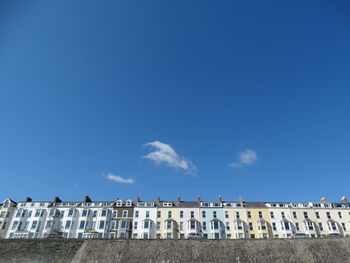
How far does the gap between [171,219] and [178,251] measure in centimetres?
1800

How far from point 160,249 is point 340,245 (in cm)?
2417

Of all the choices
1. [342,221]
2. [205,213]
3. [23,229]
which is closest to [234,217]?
[205,213]

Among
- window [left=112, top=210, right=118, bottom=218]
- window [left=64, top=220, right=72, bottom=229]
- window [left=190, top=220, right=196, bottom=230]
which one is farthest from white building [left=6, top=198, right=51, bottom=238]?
window [left=190, top=220, right=196, bottom=230]

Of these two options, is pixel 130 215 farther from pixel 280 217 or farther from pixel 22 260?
pixel 280 217

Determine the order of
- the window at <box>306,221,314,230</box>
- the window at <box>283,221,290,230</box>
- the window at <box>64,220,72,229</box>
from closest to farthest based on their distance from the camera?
the window at <box>283,221,290,230</box> → the window at <box>306,221,314,230</box> → the window at <box>64,220,72,229</box>

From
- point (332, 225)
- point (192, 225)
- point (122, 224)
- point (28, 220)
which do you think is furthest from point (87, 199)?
point (332, 225)

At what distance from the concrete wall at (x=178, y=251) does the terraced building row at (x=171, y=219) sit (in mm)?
14927

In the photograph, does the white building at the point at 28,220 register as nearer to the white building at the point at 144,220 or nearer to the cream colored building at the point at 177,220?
the white building at the point at 144,220

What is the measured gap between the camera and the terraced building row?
51312mm

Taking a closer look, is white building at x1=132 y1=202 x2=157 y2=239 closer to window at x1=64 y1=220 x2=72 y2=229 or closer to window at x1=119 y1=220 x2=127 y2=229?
window at x1=119 y1=220 x2=127 y2=229

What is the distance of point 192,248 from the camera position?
34938mm

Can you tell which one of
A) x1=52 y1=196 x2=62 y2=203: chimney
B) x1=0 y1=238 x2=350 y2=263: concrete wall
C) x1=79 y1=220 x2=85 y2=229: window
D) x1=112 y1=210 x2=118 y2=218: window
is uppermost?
x1=52 y1=196 x2=62 y2=203: chimney

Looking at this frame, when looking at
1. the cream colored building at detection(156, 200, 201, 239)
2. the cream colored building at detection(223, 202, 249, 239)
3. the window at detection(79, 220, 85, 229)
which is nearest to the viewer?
the cream colored building at detection(156, 200, 201, 239)

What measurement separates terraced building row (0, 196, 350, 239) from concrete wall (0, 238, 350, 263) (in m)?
14.9
